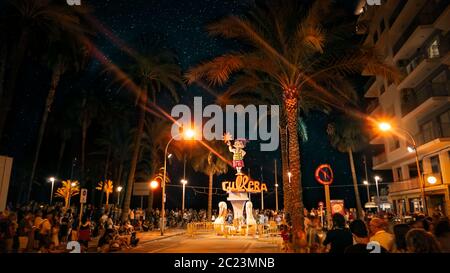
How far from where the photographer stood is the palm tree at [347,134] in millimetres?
43875

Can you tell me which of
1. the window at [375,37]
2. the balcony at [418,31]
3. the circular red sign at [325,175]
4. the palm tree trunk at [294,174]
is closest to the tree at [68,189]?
the palm tree trunk at [294,174]

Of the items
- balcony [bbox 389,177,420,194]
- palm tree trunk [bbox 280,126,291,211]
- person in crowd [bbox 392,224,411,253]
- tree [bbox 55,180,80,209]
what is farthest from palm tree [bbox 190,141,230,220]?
person in crowd [bbox 392,224,411,253]

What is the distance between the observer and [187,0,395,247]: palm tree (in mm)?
13367

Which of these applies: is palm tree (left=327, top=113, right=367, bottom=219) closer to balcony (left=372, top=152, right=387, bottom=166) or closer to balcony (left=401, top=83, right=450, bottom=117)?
balcony (left=372, top=152, right=387, bottom=166)

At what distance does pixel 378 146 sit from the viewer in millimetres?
47406

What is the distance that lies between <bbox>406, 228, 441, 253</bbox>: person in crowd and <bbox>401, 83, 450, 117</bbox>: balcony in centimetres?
2821

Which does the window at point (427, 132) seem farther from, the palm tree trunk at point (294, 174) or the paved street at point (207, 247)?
the palm tree trunk at point (294, 174)

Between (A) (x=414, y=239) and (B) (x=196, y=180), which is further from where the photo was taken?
(B) (x=196, y=180)

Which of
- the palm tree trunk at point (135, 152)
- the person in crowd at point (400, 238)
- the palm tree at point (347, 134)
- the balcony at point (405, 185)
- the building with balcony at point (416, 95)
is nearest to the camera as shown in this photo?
the person in crowd at point (400, 238)

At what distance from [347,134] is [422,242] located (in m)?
42.6

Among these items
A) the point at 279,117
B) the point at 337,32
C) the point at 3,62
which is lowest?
the point at 279,117

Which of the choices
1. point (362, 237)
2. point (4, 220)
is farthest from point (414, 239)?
point (4, 220)

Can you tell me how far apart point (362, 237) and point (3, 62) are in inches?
1012

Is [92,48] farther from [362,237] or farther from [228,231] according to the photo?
[362,237]
